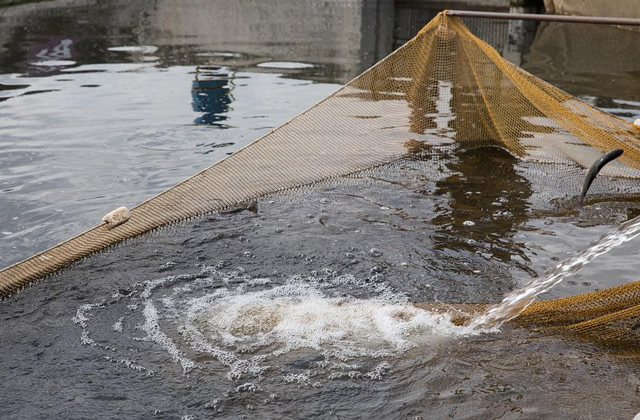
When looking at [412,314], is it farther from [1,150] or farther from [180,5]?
[180,5]

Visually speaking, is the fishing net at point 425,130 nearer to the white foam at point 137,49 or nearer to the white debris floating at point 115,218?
the white debris floating at point 115,218

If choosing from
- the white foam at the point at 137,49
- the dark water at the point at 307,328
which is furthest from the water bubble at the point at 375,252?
the white foam at the point at 137,49

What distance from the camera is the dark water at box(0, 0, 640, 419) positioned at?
3260mm

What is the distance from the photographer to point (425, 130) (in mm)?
6391

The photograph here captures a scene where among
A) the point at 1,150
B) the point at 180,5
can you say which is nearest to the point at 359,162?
the point at 1,150

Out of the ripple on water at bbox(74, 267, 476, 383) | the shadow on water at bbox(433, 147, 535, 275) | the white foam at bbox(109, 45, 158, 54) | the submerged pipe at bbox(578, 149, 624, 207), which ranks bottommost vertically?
the ripple on water at bbox(74, 267, 476, 383)

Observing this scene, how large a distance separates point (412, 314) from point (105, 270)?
6.43 feet

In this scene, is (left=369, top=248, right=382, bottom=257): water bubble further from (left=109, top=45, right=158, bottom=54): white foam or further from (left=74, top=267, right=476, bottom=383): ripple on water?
(left=109, top=45, right=158, bottom=54): white foam

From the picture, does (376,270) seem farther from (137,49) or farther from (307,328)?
(137,49)

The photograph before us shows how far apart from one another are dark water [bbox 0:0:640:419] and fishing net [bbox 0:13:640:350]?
163mm

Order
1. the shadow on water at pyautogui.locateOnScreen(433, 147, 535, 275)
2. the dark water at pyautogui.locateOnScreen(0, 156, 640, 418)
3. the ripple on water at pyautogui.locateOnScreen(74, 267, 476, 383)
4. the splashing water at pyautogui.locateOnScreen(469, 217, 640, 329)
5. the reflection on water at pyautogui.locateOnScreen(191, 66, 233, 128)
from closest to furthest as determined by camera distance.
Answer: the dark water at pyautogui.locateOnScreen(0, 156, 640, 418), the ripple on water at pyautogui.locateOnScreen(74, 267, 476, 383), the splashing water at pyautogui.locateOnScreen(469, 217, 640, 329), the shadow on water at pyautogui.locateOnScreen(433, 147, 535, 275), the reflection on water at pyautogui.locateOnScreen(191, 66, 233, 128)

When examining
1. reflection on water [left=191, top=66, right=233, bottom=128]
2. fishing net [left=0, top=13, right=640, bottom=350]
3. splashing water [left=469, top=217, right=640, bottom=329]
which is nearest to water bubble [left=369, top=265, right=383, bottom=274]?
splashing water [left=469, top=217, right=640, bottom=329]

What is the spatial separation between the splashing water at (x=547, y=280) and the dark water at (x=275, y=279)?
99mm

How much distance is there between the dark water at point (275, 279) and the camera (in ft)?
10.7
